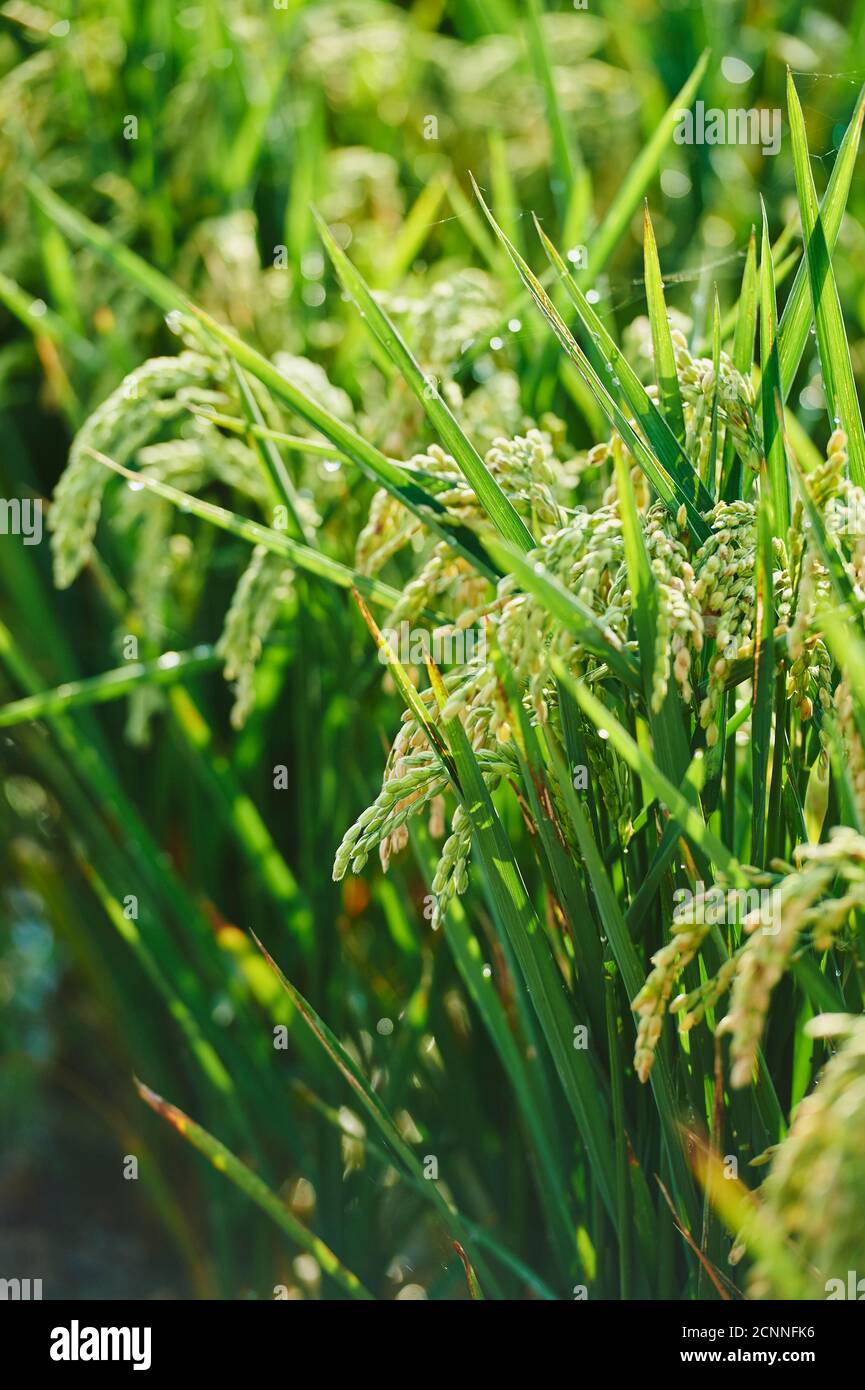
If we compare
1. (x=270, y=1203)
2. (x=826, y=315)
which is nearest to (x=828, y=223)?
(x=826, y=315)

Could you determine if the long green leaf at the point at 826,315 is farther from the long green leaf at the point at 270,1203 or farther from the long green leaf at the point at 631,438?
the long green leaf at the point at 270,1203

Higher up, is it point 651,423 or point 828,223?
point 828,223

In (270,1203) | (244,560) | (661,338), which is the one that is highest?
(244,560)

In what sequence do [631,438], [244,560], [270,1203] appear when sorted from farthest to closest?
[244,560] < [270,1203] < [631,438]

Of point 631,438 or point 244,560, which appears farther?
point 244,560

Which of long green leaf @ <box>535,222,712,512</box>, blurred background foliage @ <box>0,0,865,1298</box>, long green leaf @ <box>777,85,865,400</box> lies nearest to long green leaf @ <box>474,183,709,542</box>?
long green leaf @ <box>535,222,712,512</box>

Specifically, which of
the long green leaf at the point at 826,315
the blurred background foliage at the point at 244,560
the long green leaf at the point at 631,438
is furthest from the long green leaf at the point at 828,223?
the blurred background foliage at the point at 244,560

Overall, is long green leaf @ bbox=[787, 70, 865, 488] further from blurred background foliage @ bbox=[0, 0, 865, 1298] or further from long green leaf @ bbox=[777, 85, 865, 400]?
blurred background foliage @ bbox=[0, 0, 865, 1298]

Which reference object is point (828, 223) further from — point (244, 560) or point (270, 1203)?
point (270, 1203)
